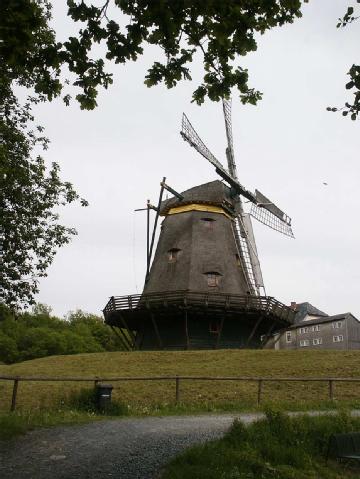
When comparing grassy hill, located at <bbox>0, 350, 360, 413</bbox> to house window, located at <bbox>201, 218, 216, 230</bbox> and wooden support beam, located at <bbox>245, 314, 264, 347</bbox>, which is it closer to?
wooden support beam, located at <bbox>245, 314, 264, 347</bbox>

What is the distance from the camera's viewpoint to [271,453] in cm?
→ 854

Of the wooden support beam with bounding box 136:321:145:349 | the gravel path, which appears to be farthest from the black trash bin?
the wooden support beam with bounding box 136:321:145:349

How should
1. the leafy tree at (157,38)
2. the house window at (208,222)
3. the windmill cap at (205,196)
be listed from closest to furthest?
1. the leafy tree at (157,38)
2. the house window at (208,222)
3. the windmill cap at (205,196)

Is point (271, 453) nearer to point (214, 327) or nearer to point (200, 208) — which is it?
point (214, 327)

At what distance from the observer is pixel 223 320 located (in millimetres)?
29875

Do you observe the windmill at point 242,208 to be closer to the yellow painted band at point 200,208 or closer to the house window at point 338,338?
the yellow painted band at point 200,208

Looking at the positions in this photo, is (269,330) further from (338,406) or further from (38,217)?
(38,217)

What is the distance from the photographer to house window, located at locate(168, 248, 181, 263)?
1309 inches

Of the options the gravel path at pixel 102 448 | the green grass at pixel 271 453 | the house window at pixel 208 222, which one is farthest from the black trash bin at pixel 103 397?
the house window at pixel 208 222

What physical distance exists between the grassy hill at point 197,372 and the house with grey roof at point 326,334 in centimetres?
3107

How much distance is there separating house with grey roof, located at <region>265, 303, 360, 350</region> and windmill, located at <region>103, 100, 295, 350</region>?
956 inches

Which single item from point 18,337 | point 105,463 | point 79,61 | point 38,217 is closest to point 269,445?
point 105,463

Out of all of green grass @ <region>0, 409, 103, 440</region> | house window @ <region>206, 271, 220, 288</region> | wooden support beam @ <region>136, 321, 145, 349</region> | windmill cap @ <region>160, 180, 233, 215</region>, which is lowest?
green grass @ <region>0, 409, 103, 440</region>

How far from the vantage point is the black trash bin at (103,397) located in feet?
45.8
